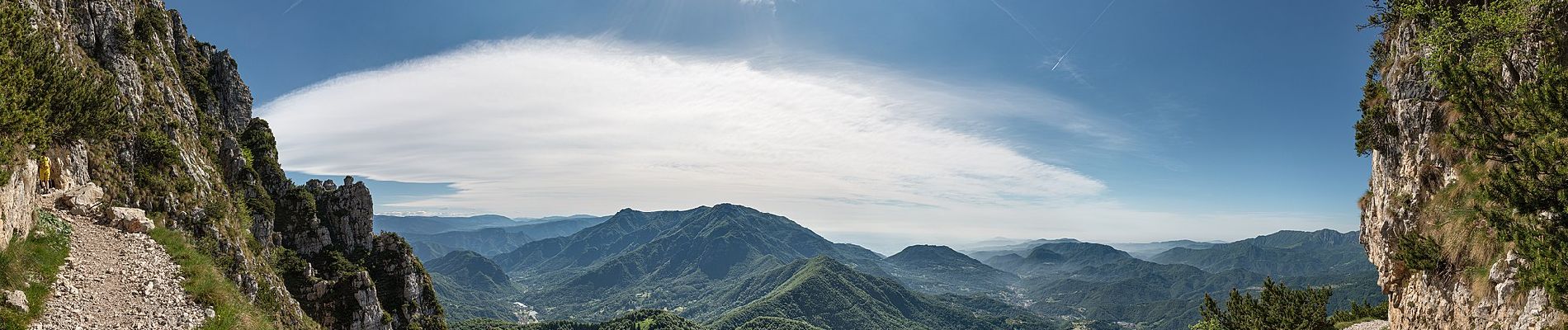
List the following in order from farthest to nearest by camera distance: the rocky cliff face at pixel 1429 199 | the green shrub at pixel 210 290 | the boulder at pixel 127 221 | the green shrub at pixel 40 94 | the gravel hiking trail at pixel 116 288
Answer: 1. the boulder at pixel 127 221
2. the green shrub at pixel 40 94
3. the green shrub at pixel 210 290
4. the rocky cliff face at pixel 1429 199
5. the gravel hiking trail at pixel 116 288

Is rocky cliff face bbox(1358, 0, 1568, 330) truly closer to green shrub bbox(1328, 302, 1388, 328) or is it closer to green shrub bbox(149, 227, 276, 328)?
green shrub bbox(1328, 302, 1388, 328)

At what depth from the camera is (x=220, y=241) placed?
1682 inches

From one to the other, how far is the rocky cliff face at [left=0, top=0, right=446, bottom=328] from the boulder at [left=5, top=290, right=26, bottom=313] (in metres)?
3.90

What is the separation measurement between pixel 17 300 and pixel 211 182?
44.8 m

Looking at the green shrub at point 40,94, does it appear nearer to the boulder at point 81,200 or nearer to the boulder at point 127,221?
the boulder at point 81,200

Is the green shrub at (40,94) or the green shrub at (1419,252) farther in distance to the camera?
the green shrub at (1419,252)

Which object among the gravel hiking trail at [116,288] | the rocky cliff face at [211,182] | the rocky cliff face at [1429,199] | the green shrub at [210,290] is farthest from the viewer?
the rocky cliff face at [211,182]

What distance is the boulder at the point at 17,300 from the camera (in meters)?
16.3

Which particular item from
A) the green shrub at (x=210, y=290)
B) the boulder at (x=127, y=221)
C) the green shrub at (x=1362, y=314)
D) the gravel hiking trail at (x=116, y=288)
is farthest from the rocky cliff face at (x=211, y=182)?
the green shrub at (x=1362, y=314)

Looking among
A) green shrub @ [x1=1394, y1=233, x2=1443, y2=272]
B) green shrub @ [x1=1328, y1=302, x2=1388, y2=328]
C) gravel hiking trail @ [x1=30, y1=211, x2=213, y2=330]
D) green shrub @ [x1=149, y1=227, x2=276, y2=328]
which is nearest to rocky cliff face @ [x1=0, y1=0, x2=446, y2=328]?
gravel hiking trail @ [x1=30, y1=211, x2=213, y2=330]

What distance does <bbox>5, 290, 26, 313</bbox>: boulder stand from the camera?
1633cm

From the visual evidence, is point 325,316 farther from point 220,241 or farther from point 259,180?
point 220,241

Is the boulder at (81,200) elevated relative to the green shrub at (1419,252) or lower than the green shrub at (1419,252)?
lower

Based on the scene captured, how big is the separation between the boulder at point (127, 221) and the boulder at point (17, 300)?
409 inches
